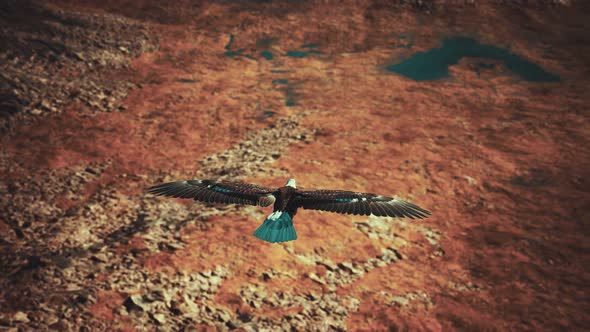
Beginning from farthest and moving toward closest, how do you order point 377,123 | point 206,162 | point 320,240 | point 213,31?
point 213,31
point 377,123
point 206,162
point 320,240

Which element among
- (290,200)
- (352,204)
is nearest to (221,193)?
(290,200)

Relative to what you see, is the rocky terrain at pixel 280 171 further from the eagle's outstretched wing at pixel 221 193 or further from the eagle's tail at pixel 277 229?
the eagle's tail at pixel 277 229

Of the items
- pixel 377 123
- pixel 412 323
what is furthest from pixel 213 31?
pixel 412 323

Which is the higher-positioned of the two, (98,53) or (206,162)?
(98,53)

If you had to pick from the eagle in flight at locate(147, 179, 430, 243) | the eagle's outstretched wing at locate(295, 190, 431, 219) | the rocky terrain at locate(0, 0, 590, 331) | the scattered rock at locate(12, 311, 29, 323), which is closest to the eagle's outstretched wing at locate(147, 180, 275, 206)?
the eagle in flight at locate(147, 179, 430, 243)

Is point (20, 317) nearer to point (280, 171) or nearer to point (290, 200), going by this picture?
point (290, 200)

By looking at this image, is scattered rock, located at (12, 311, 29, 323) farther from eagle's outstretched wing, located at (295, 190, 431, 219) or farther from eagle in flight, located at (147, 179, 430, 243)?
eagle's outstretched wing, located at (295, 190, 431, 219)

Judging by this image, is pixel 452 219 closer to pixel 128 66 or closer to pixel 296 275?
pixel 296 275
